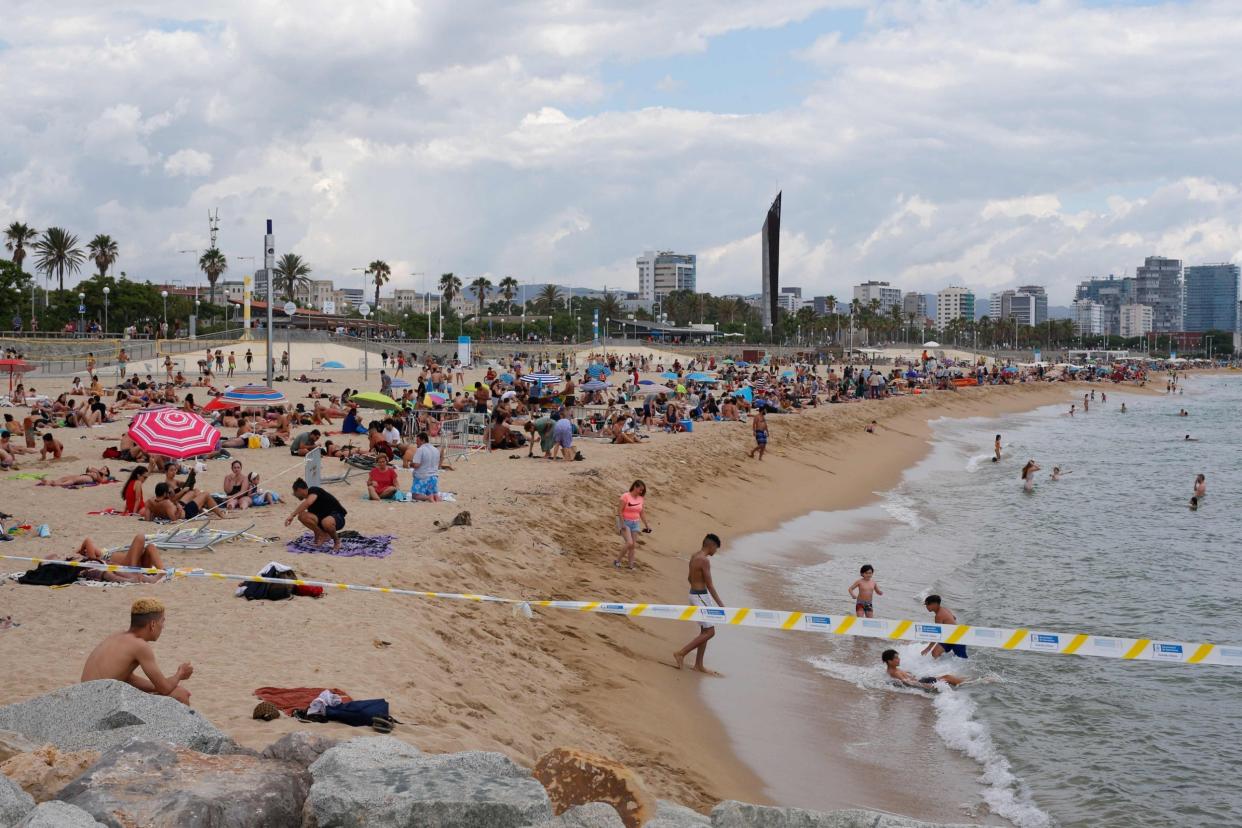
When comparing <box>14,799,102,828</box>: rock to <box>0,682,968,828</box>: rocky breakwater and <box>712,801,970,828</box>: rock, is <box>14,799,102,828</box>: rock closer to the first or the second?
<box>0,682,968,828</box>: rocky breakwater

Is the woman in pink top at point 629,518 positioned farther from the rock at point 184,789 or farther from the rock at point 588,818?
the rock at point 184,789

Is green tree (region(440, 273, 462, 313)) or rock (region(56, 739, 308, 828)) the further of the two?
green tree (region(440, 273, 462, 313))

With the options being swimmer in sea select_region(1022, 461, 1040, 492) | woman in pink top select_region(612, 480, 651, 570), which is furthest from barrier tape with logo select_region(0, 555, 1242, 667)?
swimmer in sea select_region(1022, 461, 1040, 492)

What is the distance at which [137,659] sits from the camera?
239 inches

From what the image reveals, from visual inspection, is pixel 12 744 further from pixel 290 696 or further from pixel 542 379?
pixel 542 379

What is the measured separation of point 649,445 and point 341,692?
18.5 m

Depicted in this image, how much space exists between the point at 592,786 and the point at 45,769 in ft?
8.26

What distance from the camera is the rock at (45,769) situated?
4.48 m

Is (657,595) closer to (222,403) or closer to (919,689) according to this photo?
(919,689)

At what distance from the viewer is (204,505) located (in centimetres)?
1352

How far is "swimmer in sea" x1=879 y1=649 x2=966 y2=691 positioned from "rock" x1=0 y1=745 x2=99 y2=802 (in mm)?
8442

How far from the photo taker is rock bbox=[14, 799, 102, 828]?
3.89 meters

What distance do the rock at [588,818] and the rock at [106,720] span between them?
5.67ft

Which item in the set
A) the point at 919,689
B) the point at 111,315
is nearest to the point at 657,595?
the point at 919,689
